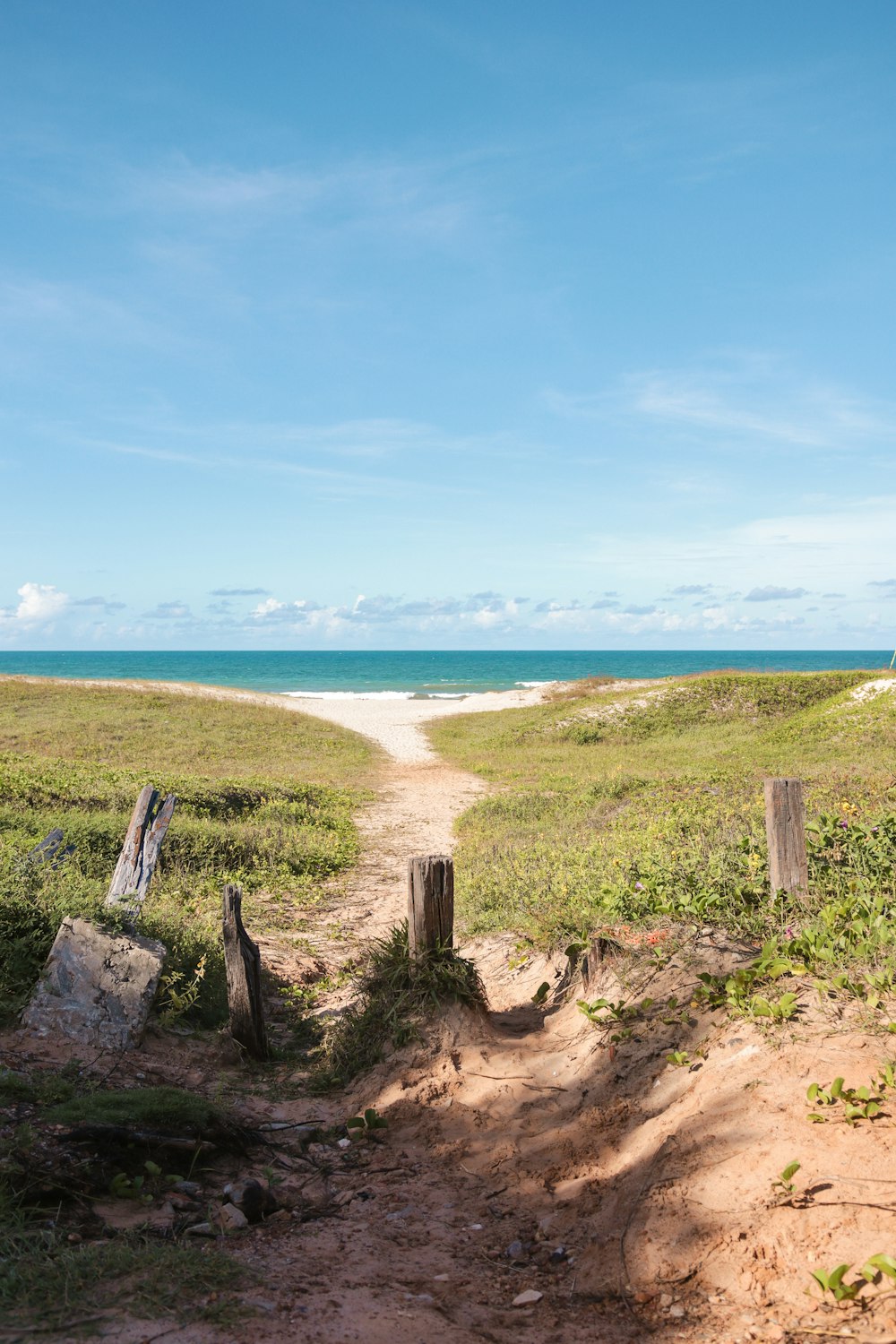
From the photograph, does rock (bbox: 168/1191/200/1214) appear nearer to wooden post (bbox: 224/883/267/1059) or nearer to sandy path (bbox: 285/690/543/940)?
wooden post (bbox: 224/883/267/1059)

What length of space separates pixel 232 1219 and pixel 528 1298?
4.72ft

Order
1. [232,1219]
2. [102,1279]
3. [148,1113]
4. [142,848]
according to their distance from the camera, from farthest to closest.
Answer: [142,848] < [148,1113] < [232,1219] < [102,1279]

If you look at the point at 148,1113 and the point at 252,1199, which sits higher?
the point at 148,1113

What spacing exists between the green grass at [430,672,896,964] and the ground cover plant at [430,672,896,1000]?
0.08 feet

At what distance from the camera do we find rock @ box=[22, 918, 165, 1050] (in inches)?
242

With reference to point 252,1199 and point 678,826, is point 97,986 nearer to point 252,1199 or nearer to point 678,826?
point 252,1199

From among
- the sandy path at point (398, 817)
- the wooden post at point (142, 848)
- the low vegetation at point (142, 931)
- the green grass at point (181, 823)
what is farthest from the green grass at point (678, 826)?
the wooden post at point (142, 848)

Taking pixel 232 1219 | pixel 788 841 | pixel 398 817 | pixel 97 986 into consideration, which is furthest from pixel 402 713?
pixel 232 1219

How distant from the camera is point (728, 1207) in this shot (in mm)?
3730

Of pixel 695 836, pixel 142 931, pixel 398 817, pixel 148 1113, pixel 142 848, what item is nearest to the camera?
pixel 148 1113

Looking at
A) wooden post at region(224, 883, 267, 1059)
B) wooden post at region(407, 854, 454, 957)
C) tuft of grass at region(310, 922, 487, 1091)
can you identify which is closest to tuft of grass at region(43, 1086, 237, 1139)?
tuft of grass at region(310, 922, 487, 1091)

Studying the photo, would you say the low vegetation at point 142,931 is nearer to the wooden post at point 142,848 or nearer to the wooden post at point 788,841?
the wooden post at point 142,848

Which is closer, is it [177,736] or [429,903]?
[429,903]

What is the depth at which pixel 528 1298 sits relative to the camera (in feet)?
11.7
